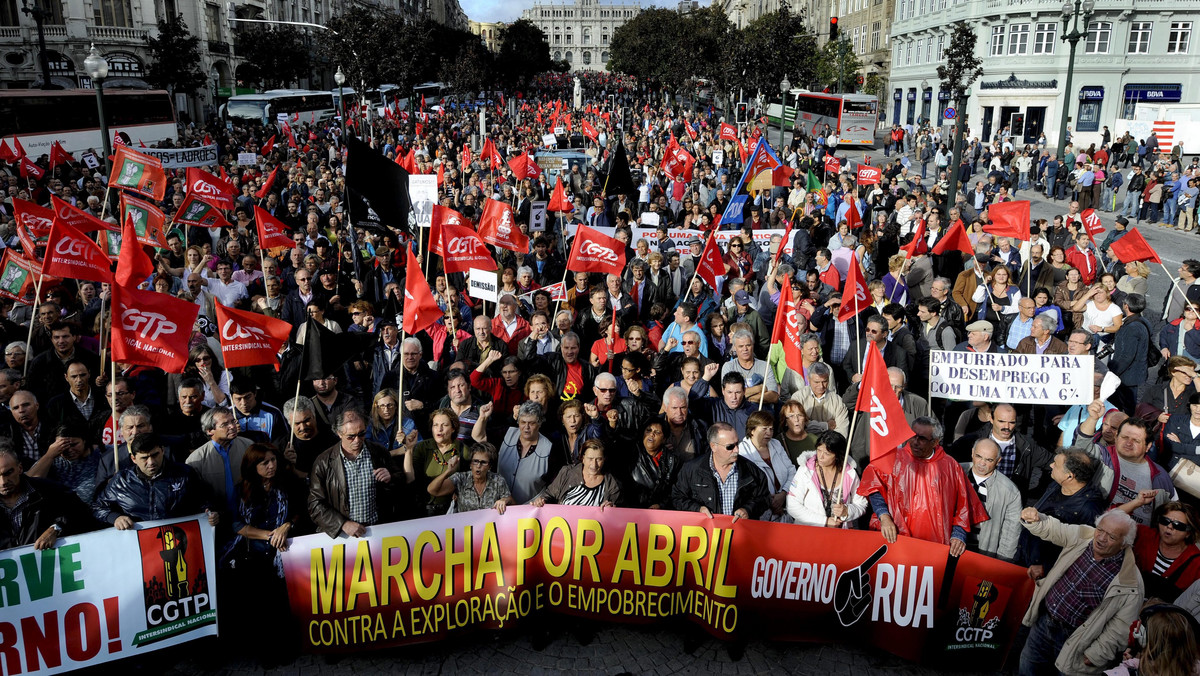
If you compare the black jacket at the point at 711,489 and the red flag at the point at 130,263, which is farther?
the red flag at the point at 130,263

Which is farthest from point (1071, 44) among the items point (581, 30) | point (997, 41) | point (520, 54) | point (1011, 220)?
point (581, 30)

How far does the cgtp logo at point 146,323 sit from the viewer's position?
565cm

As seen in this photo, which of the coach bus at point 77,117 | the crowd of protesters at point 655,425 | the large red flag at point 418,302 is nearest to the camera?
the crowd of protesters at point 655,425

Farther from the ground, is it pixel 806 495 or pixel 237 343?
pixel 237 343

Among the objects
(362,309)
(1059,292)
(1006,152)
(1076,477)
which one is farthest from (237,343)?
(1006,152)

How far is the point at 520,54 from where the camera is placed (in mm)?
81562

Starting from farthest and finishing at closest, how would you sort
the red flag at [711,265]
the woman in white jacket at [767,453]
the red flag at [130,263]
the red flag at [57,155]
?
the red flag at [57,155] → the red flag at [711,265] → the red flag at [130,263] → the woman in white jacket at [767,453]

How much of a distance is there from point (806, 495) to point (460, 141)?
105 feet

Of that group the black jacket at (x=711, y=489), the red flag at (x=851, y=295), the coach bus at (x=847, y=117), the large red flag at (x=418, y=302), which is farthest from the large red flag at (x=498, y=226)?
the coach bus at (x=847, y=117)

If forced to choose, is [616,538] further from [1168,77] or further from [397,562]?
[1168,77]

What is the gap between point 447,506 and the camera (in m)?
5.25

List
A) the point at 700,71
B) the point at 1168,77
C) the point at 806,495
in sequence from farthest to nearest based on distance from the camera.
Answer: the point at 700,71, the point at 1168,77, the point at 806,495

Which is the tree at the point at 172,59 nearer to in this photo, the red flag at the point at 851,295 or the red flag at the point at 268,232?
the red flag at the point at 268,232

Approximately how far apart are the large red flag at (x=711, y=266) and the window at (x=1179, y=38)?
46.3 meters
